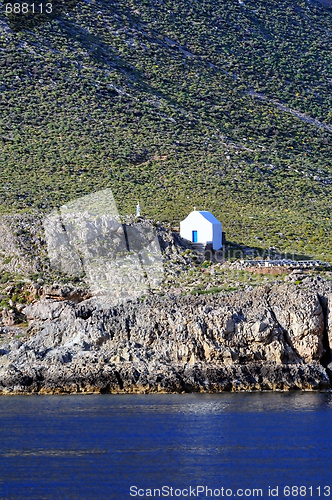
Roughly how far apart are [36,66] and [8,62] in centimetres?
229

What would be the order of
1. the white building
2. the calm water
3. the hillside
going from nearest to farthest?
the calm water < the white building < the hillside

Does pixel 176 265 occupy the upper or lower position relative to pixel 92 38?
lower

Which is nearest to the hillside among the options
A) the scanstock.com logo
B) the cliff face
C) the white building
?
the white building

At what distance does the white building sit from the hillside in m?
3.32

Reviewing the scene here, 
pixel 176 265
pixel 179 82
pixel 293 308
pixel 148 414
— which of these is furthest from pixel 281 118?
pixel 148 414

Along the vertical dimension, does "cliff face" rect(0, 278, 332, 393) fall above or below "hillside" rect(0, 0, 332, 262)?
below

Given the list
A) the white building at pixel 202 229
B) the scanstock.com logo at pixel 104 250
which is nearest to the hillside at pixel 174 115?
the white building at pixel 202 229

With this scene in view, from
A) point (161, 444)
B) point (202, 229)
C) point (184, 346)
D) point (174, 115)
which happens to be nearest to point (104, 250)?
point (202, 229)

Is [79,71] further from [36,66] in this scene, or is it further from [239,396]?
[239,396]

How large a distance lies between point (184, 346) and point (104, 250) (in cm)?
1107

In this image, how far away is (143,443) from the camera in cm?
3559

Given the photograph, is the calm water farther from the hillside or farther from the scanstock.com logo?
the hillside

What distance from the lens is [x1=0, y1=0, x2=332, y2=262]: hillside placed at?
220 feet

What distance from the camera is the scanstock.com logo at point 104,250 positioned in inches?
2135
